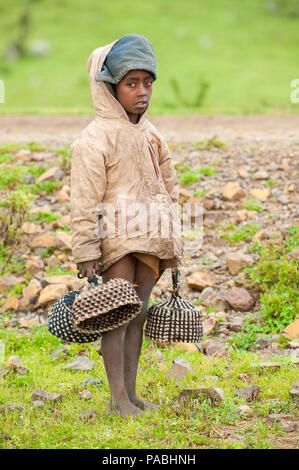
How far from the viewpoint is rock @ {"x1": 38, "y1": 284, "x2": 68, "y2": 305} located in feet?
19.0

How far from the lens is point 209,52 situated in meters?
20.0

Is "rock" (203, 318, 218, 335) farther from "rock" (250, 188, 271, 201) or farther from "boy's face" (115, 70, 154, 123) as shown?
"boy's face" (115, 70, 154, 123)

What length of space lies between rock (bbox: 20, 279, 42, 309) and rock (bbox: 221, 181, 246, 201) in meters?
2.28

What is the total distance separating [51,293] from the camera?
19.0 ft

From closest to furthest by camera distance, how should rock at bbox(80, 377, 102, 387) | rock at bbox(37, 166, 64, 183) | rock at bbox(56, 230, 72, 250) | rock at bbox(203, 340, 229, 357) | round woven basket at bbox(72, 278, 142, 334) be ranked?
round woven basket at bbox(72, 278, 142, 334) < rock at bbox(80, 377, 102, 387) < rock at bbox(203, 340, 229, 357) < rock at bbox(56, 230, 72, 250) < rock at bbox(37, 166, 64, 183)

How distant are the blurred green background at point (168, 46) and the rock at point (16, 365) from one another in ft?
28.2

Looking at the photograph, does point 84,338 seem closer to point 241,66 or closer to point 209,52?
point 241,66

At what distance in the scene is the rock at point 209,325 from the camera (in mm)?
5430

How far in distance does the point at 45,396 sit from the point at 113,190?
4.50ft

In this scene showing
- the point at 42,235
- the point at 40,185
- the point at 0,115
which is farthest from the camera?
the point at 0,115

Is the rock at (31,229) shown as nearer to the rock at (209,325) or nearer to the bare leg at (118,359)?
the rock at (209,325)

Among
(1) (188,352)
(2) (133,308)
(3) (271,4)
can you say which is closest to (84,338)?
(2) (133,308)

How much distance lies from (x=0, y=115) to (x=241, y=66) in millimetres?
9360

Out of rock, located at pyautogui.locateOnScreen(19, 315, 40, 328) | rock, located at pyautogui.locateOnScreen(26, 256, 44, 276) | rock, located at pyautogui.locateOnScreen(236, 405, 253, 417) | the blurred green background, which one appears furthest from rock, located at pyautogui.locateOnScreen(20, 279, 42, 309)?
the blurred green background
